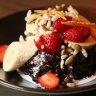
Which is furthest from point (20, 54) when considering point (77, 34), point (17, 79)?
point (77, 34)

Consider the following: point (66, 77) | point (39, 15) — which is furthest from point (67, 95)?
point (39, 15)

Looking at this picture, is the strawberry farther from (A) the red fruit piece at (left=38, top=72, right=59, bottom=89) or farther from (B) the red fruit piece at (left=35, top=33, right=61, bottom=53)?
(A) the red fruit piece at (left=38, top=72, right=59, bottom=89)

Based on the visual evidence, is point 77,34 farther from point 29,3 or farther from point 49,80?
point 29,3

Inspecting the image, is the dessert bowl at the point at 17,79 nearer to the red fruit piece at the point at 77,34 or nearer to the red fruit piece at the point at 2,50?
the red fruit piece at the point at 2,50

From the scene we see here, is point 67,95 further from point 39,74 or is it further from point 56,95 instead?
point 39,74

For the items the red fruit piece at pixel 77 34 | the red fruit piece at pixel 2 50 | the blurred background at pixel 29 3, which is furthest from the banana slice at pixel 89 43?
the blurred background at pixel 29 3
